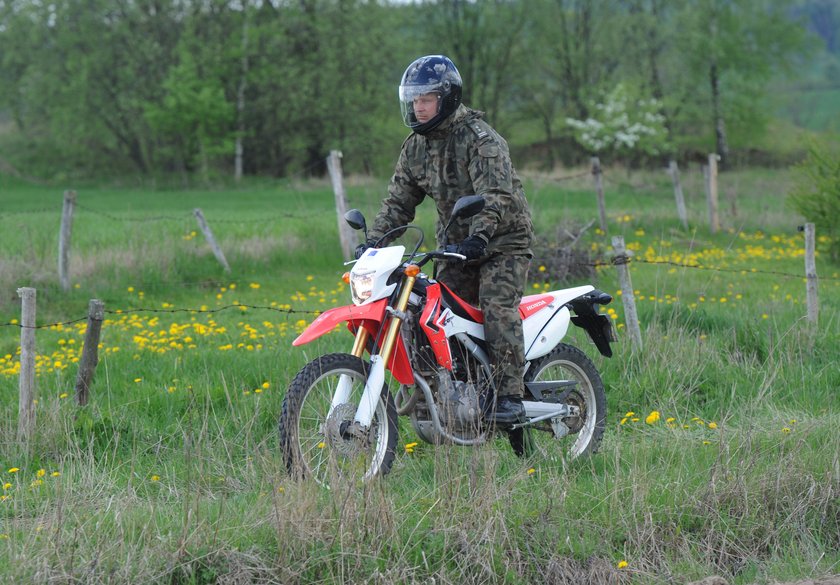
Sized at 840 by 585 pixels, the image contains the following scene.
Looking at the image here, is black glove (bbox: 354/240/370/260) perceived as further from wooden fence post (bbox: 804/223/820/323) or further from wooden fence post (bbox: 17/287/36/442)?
wooden fence post (bbox: 804/223/820/323)

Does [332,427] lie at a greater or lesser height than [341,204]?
lesser

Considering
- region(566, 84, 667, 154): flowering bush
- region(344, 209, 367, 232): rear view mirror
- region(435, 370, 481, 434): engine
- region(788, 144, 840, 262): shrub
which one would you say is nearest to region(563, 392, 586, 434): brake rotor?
region(435, 370, 481, 434): engine

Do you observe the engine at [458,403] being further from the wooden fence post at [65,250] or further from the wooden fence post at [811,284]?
the wooden fence post at [65,250]

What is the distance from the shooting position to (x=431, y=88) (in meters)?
5.54

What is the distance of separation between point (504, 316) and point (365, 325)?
848 millimetres

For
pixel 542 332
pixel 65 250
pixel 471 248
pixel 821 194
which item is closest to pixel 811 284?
pixel 542 332

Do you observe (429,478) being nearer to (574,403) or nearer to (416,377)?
(416,377)

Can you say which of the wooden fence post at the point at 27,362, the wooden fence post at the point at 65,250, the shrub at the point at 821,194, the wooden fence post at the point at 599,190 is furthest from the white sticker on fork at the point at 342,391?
the wooden fence post at the point at 599,190

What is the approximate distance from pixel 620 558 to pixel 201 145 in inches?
1878

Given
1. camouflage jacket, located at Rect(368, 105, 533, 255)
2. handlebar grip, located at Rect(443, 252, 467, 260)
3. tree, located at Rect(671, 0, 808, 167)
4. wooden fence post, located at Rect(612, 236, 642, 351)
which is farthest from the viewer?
tree, located at Rect(671, 0, 808, 167)

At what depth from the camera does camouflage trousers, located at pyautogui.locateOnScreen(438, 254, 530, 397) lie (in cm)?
573

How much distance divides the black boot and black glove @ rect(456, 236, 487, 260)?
89cm

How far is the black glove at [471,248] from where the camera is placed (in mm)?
5352

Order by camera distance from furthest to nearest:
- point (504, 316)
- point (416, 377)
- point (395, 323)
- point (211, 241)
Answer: point (211, 241)
point (504, 316)
point (416, 377)
point (395, 323)
